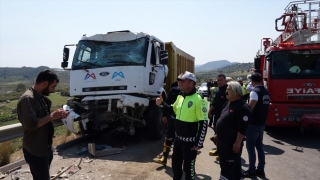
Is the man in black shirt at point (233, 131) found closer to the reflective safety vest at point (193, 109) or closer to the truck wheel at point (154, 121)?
the reflective safety vest at point (193, 109)

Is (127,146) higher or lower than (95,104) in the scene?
lower

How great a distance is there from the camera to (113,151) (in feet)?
21.8

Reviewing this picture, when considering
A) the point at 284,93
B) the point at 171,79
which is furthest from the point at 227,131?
the point at 171,79

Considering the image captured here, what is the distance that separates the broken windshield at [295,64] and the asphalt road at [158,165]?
6.36 ft

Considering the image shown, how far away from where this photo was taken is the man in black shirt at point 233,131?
361cm

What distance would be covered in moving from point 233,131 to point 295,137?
6.06 m

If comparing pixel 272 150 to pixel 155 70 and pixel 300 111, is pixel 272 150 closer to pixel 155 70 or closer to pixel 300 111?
pixel 300 111

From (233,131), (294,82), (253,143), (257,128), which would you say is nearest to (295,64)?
(294,82)

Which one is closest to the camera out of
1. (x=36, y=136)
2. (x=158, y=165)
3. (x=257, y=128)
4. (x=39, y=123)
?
(x=39, y=123)

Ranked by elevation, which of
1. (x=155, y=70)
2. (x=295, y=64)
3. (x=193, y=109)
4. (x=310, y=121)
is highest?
(x=295, y=64)

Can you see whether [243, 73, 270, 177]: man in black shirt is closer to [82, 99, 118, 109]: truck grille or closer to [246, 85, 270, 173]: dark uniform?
[246, 85, 270, 173]: dark uniform

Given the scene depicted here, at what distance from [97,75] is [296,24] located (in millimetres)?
7305

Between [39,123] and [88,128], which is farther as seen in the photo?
[88,128]

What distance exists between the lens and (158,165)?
5734mm
